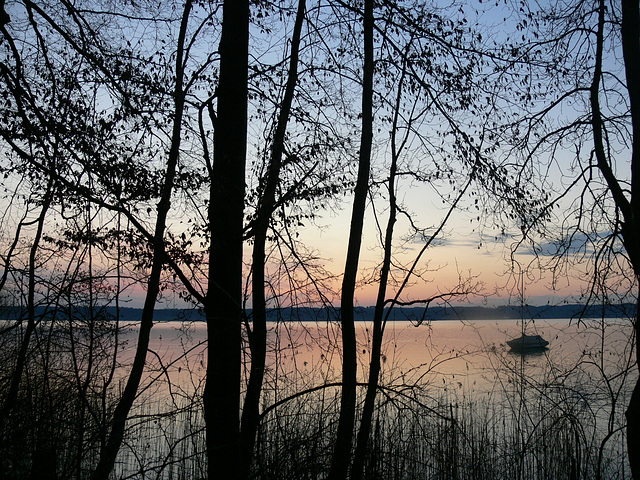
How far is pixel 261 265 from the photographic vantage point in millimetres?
6059

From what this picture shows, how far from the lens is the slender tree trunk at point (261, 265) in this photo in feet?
18.0

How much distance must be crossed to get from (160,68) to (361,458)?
5576 millimetres

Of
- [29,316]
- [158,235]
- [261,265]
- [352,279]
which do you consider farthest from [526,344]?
[29,316]

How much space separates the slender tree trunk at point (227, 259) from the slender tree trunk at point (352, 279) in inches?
77.8

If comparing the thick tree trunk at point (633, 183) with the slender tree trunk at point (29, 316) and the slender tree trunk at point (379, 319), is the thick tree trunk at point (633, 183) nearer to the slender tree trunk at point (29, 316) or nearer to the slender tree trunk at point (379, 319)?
the slender tree trunk at point (379, 319)

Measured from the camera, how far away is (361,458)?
231 inches

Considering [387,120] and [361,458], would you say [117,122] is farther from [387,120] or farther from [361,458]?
[361,458]

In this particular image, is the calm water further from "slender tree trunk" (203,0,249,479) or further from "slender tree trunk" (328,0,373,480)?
"slender tree trunk" (203,0,249,479)

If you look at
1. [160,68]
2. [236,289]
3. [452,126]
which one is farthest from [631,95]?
[160,68]

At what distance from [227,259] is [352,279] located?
2.38 metres

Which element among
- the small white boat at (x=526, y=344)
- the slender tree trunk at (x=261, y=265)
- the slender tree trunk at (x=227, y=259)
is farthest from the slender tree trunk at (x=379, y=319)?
the slender tree trunk at (x=227, y=259)

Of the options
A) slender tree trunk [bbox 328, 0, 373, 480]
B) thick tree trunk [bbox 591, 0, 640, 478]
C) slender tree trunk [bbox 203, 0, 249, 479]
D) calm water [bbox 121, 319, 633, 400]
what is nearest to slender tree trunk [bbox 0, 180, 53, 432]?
calm water [bbox 121, 319, 633, 400]

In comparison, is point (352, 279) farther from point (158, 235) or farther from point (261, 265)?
point (158, 235)

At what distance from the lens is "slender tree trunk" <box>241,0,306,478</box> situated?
18.0 ft
